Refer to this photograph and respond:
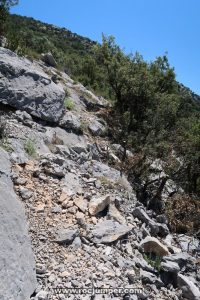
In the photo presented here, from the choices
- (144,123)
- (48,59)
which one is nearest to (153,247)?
(144,123)

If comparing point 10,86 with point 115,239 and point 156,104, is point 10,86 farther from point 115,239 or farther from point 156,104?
point 156,104

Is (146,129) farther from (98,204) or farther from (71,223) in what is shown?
(71,223)

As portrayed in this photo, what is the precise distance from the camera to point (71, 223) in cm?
805

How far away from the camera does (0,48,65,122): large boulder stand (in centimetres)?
1215

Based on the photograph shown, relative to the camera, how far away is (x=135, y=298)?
21.5 ft

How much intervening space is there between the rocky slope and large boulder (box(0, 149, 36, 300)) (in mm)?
21

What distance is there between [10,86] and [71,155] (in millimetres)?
3064

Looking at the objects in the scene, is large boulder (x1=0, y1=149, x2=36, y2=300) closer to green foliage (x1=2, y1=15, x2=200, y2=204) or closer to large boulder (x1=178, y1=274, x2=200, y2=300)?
large boulder (x1=178, y1=274, x2=200, y2=300)

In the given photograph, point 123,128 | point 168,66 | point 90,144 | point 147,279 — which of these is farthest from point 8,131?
point 168,66

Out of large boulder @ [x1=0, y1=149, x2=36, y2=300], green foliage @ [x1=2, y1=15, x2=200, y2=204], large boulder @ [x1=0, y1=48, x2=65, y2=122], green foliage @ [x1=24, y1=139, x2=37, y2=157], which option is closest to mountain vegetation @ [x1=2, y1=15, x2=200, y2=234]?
green foliage @ [x1=2, y1=15, x2=200, y2=204]

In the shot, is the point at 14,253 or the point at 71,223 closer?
the point at 14,253

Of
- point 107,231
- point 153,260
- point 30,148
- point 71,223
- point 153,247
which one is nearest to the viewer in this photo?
point 71,223

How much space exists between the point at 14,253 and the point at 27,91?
7674 millimetres

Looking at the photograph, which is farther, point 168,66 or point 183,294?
point 168,66
